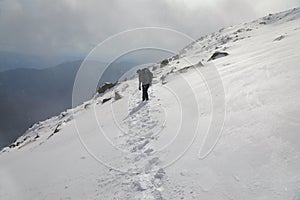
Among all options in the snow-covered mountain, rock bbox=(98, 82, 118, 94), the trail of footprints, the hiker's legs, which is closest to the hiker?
the hiker's legs

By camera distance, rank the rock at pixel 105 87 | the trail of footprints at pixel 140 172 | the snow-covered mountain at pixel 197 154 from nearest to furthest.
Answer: the snow-covered mountain at pixel 197 154, the trail of footprints at pixel 140 172, the rock at pixel 105 87

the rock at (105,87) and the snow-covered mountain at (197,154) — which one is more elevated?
the rock at (105,87)

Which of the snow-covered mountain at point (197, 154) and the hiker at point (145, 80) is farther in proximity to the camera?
the hiker at point (145, 80)


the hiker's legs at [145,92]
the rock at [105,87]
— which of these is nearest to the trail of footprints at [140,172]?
the hiker's legs at [145,92]

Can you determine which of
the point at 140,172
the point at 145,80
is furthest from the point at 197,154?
the point at 145,80

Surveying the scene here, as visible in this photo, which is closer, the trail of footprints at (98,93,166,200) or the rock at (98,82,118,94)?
the trail of footprints at (98,93,166,200)

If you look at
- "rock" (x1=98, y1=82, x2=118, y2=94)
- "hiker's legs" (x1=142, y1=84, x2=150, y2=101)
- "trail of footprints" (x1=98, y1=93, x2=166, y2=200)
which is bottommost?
"trail of footprints" (x1=98, y1=93, x2=166, y2=200)

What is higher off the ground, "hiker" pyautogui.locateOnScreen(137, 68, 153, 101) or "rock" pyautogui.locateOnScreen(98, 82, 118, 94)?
"rock" pyautogui.locateOnScreen(98, 82, 118, 94)

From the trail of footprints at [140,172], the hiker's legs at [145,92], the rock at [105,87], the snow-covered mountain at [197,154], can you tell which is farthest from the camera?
the rock at [105,87]

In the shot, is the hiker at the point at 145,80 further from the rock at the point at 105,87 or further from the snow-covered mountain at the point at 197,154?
the rock at the point at 105,87

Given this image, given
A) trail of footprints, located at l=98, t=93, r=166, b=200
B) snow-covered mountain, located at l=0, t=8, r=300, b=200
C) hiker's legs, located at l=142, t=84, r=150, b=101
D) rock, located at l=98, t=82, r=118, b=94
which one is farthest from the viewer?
rock, located at l=98, t=82, r=118, b=94

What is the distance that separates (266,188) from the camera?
4391 mm

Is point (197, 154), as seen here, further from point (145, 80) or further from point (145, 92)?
point (145, 80)

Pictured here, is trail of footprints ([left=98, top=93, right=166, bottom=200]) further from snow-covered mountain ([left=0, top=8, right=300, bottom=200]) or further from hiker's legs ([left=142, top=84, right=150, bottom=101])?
hiker's legs ([left=142, top=84, right=150, bottom=101])
